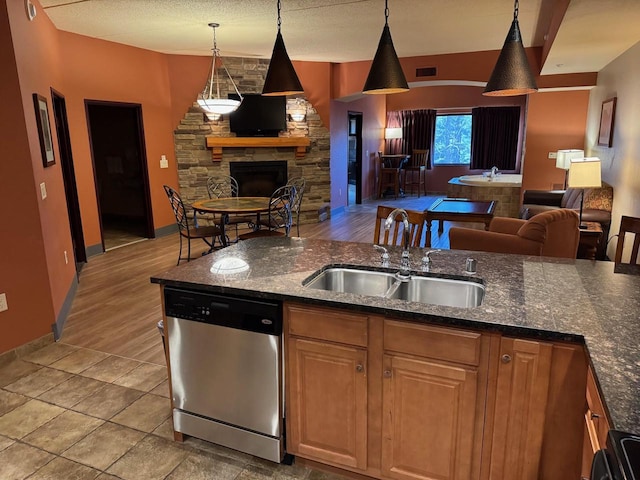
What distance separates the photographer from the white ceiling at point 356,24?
411cm

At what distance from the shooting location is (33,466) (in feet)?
7.02

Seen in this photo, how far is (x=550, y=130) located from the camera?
290 inches

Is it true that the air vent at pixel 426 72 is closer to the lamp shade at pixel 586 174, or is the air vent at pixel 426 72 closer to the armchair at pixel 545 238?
the lamp shade at pixel 586 174

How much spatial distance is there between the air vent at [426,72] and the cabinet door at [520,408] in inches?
249

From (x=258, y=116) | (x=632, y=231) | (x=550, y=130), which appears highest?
(x=258, y=116)

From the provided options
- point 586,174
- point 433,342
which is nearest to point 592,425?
point 433,342

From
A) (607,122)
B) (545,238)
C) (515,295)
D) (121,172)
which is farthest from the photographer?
(121,172)

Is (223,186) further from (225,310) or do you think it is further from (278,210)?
(225,310)

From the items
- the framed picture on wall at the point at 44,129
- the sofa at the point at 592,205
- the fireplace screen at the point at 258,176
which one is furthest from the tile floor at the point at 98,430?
the fireplace screen at the point at 258,176

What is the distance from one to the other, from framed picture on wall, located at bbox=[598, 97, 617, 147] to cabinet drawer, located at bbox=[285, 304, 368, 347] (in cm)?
508

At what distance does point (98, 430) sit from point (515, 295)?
2.21m

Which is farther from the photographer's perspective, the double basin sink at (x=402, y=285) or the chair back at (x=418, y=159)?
the chair back at (x=418, y=159)

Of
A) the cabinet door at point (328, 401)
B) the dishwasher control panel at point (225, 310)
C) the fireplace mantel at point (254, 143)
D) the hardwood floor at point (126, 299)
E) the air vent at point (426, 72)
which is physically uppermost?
the air vent at point (426, 72)

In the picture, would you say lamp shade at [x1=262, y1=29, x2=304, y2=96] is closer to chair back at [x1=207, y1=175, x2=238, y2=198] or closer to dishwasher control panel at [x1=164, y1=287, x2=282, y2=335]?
dishwasher control panel at [x1=164, y1=287, x2=282, y2=335]
